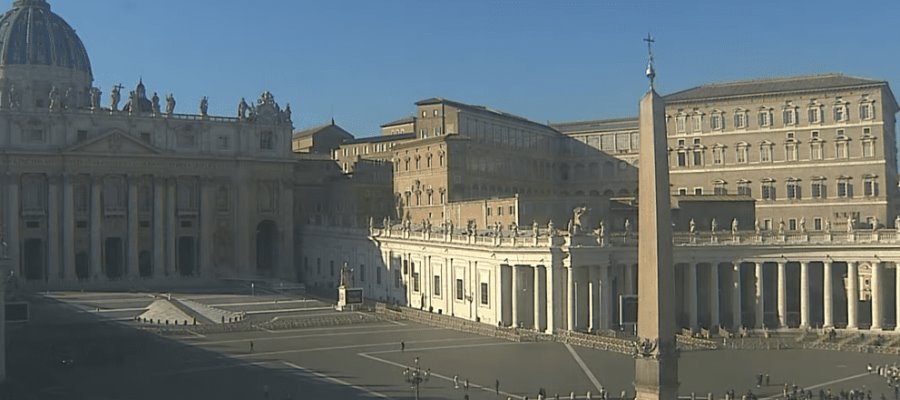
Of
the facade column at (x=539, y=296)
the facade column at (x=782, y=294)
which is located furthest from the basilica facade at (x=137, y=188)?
the facade column at (x=782, y=294)

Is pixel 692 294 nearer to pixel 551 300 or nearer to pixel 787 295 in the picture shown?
pixel 787 295

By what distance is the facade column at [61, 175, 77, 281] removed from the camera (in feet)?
237

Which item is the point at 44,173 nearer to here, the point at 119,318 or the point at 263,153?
the point at 263,153

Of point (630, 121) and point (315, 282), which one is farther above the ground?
point (630, 121)

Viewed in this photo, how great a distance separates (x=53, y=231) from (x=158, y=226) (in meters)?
7.41

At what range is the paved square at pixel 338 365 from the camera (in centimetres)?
3366

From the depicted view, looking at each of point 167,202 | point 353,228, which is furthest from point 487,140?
point 167,202

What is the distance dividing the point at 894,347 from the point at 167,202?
5282 cm

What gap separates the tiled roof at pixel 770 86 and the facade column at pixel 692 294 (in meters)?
25.1

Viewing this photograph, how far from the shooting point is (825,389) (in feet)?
110

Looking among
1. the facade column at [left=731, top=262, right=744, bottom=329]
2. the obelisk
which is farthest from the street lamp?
the facade column at [left=731, top=262, right=744, bottom=329]

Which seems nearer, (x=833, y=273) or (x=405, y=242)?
(x=833, y=273)

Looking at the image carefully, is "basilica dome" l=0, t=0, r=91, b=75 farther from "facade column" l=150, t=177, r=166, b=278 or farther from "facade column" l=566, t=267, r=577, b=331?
"facade column" l=566, t=267, r=577, b=331

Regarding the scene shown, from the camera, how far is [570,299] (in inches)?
1825
